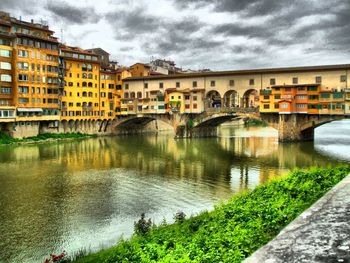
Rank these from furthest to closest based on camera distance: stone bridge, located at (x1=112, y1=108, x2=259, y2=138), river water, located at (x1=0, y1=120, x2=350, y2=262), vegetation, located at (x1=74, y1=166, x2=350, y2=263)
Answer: stone bridge, located at (x1=112, y1=108, x2=259, y2=138) → river water, located at (x1=0, y1=120, x2=350, y2=262) → vegetation, located at (x1=74, y1=166, x2=350, y2=263)

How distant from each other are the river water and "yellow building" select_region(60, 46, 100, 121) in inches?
735

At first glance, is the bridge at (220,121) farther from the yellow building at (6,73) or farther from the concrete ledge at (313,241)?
the concrete ledge at (313,241)

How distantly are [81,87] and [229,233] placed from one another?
7045 centimetres

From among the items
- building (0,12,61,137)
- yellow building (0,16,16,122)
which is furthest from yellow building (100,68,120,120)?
yellow building (0,16,16,122)

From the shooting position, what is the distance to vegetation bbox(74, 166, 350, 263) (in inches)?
380

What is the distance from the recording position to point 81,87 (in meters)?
77.2

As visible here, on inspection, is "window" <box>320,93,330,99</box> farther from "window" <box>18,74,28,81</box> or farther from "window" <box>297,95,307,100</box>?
"window" <box>18,74,28,81</box>

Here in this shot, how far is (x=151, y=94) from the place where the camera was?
78.2 metres

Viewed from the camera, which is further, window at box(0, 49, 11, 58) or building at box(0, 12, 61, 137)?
building at box(0, 12, 61, 137)

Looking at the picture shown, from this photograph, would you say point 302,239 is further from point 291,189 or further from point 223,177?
point 223,177

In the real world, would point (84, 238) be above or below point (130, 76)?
below

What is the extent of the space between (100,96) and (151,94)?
38.7 feet

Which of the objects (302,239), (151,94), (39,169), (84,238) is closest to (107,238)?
(84,238)

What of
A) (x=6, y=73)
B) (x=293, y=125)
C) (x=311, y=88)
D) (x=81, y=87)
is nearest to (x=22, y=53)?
(x=6, y=73)
